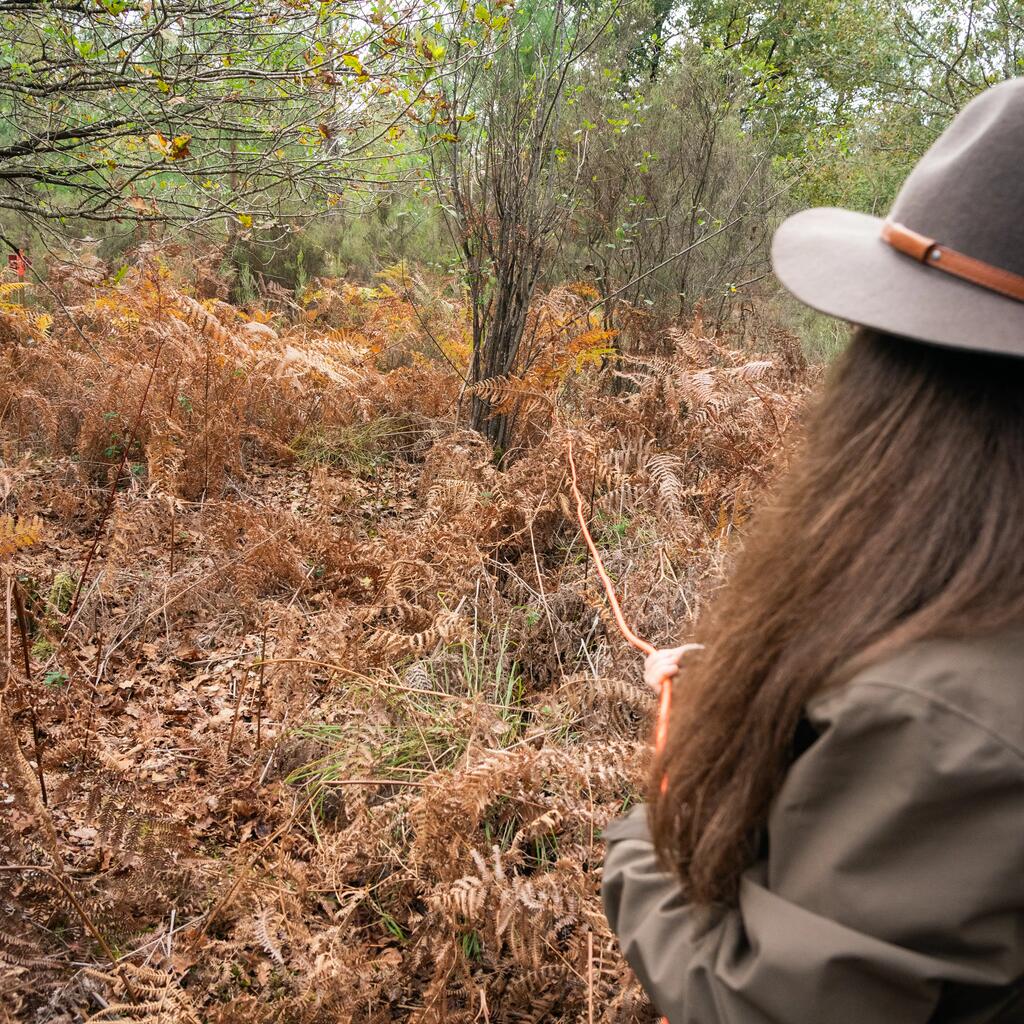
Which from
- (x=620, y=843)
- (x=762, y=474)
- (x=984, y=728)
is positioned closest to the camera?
(x=984, y=728)

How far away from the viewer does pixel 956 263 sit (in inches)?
33.1

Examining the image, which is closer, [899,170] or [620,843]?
[620,843]

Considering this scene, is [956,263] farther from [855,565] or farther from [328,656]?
[328,656]

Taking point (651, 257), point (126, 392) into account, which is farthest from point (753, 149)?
Answer: point (126, 392)

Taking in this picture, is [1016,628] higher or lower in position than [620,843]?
higher

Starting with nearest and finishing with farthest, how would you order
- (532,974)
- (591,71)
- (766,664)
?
(766,664) < (532,974) < (591,71)

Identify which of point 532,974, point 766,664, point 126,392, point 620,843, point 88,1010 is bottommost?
point 88,1010

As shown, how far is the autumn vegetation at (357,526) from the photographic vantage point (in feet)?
6.88

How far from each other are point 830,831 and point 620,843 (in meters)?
0.49

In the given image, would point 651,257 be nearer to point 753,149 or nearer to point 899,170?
point 753,149

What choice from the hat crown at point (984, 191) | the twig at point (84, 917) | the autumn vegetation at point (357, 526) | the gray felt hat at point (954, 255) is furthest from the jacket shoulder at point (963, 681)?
the twig at point (84, 917)

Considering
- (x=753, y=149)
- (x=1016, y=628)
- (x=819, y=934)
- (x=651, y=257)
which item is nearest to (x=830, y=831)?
(x=819, y=934)

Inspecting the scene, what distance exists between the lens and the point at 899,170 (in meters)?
9.91

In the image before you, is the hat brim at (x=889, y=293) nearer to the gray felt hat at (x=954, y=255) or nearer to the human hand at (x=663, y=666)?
the gray felt hat at (x=954, y=255)
